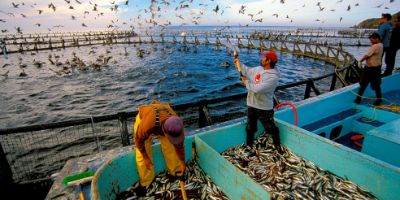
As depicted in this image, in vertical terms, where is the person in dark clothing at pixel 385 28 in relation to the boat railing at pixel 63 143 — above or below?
above

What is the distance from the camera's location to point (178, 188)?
15.1 feet

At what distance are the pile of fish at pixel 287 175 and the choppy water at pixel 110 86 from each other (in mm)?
13893

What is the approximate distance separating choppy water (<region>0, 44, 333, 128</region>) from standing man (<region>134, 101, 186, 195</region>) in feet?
46.0

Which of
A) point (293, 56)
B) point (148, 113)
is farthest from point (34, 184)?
point (293, 56)

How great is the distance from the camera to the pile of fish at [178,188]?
172 inches

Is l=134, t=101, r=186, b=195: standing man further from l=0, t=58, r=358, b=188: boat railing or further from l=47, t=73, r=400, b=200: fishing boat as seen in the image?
l=0, t=58, r=358, b=188: boat railing

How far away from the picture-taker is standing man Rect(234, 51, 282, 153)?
4867 millimetres

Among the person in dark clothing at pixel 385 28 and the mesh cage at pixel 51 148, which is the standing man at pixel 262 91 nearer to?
the mesh cage at pixel 51 148

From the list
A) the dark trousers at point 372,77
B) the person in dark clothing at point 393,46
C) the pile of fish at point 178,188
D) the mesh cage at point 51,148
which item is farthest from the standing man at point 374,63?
the mesh cage at point 51,148

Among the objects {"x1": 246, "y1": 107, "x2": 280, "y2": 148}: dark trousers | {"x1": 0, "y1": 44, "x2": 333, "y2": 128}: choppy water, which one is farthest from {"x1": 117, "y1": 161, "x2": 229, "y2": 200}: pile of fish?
{"x1": 0, "y1": 44, "x2": 333, "y2": 128}: choppy water

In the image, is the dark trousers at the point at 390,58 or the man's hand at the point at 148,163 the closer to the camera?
the man's hand at the point at 148,163

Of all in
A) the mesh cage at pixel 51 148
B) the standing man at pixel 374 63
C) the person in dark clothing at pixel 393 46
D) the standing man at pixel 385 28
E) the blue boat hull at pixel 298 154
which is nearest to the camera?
the blue boat hull at pixel 298 154

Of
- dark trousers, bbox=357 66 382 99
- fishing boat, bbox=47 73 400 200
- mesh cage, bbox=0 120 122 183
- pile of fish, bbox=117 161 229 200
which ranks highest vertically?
dark trousers, bbox=357 66 382 99

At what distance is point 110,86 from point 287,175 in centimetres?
2258
